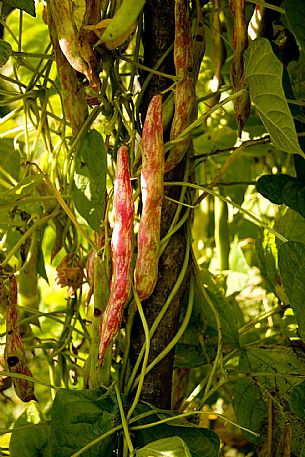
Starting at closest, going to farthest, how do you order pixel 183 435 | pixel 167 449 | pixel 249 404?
1. pixel 167 449
2. pixel 183 435
3. pixel 249 404

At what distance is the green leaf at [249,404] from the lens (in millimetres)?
837

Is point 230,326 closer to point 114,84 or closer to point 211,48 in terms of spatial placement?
point 114,84

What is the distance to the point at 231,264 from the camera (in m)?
1.11

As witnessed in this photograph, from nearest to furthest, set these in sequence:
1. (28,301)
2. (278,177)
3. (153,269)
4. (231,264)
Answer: (153,269) → (278,177) → (28,301) → (231,264)

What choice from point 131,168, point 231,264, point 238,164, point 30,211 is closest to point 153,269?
point 131,168

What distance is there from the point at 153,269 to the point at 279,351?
0.26 meters

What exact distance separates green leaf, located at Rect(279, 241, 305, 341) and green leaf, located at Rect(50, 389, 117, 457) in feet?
0.61

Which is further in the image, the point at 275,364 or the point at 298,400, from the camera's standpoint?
the point at 275,364

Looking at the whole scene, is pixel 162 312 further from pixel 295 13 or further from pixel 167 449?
pixel 295 13

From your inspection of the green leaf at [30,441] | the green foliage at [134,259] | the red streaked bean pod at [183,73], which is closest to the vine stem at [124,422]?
the green foliage at [134,259]

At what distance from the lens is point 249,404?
0.84 metres

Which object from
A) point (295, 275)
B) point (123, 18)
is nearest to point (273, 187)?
point (295, 275)

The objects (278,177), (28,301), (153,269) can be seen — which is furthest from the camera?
(28,301)

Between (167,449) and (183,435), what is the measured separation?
0.38ft
